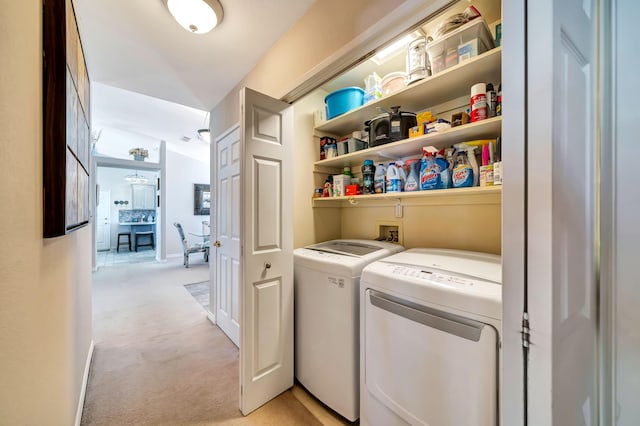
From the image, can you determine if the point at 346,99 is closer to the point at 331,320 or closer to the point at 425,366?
the point at 331,320

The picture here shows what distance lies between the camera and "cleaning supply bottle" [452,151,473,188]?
1284mm

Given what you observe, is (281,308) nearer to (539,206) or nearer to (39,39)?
(539,206)

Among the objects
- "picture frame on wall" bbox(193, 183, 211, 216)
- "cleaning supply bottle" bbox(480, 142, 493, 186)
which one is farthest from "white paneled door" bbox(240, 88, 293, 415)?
"picture frame on wall" bbox(193, 183, 211, 216)

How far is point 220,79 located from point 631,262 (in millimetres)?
2883

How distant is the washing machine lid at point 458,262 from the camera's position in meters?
1.05

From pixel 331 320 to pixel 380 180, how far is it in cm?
102

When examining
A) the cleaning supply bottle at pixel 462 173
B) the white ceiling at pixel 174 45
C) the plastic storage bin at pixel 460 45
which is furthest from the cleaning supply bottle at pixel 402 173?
the white ceiling at pixel 174 45

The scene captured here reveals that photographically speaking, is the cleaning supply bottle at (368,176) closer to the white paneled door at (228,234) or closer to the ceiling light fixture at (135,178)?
the white paneled door at (228,234)

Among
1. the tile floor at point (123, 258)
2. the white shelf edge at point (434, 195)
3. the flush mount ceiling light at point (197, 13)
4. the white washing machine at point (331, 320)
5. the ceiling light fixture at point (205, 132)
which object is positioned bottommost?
the tile floor at point (123, 258)

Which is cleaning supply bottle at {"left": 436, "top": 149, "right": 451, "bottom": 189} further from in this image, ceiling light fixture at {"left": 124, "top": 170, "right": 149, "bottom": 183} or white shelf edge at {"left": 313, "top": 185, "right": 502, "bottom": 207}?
ceiling light fixture at {"left": 124, "top": 170, "right": 149, "bottom": 183}

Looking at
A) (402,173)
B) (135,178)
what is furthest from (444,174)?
(135,178)

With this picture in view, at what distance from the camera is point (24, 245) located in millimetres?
669

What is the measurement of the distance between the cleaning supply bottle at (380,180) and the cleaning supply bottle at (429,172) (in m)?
0.29

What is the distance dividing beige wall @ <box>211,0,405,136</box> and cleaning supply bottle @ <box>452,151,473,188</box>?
0.82 meters
